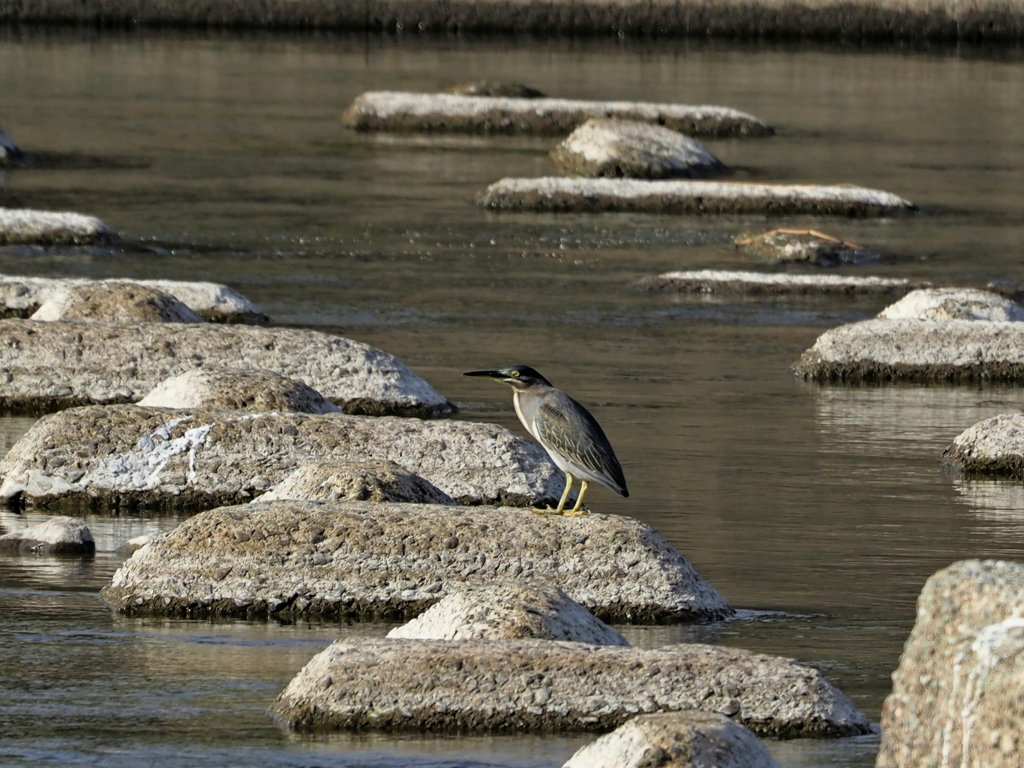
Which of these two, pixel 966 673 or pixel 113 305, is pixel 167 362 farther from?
pixel 966 673

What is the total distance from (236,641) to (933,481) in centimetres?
742

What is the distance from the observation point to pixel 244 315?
24719mm

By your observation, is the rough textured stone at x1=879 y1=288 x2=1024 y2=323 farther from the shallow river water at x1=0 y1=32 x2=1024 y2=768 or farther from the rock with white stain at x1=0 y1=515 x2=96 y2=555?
→ the rock with white stain at x1=0 y1=515 x2=96 y2=555

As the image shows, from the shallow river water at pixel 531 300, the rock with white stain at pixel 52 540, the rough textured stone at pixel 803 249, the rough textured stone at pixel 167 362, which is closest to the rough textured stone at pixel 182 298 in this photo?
the shallow river water at pixel 531 300

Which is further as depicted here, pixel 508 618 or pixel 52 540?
pixel 52 540

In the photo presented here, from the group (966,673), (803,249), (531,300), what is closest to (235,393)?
(966,673)

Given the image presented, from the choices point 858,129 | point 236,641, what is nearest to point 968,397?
point 236,641

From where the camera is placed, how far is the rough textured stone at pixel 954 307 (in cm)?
2498

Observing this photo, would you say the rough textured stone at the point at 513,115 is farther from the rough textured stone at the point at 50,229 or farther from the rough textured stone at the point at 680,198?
the rough textured stone at the point at 50,229

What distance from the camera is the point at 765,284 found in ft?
93.4

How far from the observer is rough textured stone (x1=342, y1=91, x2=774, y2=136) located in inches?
1851

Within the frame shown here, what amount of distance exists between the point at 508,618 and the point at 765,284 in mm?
18013

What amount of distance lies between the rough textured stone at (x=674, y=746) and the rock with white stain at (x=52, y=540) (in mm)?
5528

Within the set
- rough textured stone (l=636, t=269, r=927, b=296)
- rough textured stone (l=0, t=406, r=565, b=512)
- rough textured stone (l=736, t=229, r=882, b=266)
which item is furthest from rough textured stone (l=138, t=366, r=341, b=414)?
rough textured stone (l=736, t=229, r=882, b=266)
